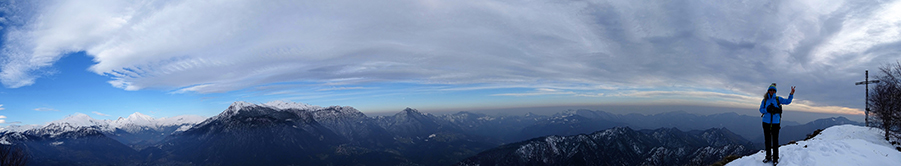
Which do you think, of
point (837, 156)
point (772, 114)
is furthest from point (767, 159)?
point (837, 156)

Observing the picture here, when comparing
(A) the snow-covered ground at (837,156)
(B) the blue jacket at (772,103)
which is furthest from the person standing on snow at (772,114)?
(A) the snow-covered ground at (837,156)

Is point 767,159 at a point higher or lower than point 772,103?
lower

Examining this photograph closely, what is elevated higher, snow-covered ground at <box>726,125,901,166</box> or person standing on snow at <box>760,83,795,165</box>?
person standing on snow at <box>760,83,795,165</box>

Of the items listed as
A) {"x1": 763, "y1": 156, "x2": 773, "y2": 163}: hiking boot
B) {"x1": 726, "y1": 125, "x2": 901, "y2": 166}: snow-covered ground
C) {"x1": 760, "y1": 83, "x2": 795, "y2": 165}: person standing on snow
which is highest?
{"x1": 760, "y1": 83, "x2": 795, "y2": 165}: person standing on snow

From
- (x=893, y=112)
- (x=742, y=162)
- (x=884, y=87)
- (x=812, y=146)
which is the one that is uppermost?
(x=884, y=87)

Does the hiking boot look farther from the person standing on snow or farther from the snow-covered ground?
the snow-covered ground

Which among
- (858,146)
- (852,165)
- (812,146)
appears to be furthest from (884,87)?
(852,165)

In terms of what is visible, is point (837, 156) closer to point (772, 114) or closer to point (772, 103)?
point (772, 114)

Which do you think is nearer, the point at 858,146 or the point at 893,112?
the point at 858,146

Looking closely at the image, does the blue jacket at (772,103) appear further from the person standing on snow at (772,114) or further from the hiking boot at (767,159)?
the hiking boot at (767,159)

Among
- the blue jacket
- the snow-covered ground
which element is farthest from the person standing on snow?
the snow-covered ground

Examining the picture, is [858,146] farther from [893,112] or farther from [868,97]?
[868,97]
